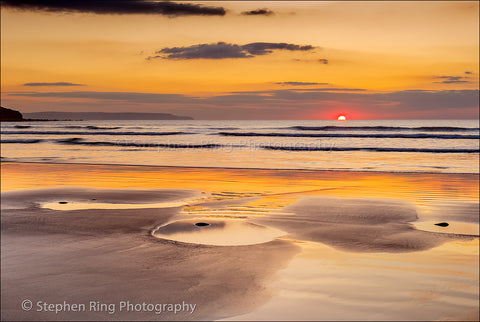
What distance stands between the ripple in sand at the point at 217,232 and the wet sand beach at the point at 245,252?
0.03 meters

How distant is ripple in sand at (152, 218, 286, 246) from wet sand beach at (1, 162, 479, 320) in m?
0.03

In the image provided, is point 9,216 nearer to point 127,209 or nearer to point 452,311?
point 127,209

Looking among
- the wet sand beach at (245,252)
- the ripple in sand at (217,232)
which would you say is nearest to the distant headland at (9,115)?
the wet sand beach at (245,252)

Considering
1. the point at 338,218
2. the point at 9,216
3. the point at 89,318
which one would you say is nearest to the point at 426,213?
the point at 338,218

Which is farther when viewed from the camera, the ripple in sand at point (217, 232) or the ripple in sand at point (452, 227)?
the ripple in sand at point (452, 227)

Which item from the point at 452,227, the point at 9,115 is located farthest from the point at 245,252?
the point at 9,115

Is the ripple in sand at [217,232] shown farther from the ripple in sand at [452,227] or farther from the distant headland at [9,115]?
the distant headland at [9,115]

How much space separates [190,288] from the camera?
442 centimetres

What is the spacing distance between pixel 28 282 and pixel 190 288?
1626 mm

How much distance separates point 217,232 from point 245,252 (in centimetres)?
110

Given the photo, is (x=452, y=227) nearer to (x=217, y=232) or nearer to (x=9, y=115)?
(x=217, y=232)

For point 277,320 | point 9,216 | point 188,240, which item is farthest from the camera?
point 9,216

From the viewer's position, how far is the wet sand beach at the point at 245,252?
4.06m

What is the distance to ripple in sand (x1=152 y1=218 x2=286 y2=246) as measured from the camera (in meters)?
6.20
